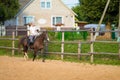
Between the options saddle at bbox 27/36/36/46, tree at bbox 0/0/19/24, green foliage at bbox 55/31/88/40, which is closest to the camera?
saddle at bbox 27/36/36/46

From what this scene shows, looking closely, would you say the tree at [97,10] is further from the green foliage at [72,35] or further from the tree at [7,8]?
the tree at [7,8]

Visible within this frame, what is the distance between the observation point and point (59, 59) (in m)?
21.7

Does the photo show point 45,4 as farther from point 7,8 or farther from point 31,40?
point 31,40

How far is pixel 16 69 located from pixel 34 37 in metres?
5.10

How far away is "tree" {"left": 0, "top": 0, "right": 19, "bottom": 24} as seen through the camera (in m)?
48.1

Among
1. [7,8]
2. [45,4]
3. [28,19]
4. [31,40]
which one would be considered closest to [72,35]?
[31,40]

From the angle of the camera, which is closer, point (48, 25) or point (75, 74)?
point (75, 74)

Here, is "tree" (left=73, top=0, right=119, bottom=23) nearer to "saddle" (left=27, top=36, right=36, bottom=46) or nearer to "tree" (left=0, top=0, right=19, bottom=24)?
"tree" (left=0, top=0, right=19, bottom=24)

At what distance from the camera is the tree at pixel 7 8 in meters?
48.1

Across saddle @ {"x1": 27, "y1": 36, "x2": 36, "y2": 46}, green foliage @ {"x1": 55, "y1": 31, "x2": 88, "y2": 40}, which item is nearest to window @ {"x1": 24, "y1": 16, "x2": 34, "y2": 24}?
green foliage @ {"x1": 55, "y1": 31, "x2": 88, "y2": 40}

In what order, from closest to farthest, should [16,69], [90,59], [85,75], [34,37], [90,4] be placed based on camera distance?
[85,75]
[16,69]
[90,59]
[34,37]
[90,4]

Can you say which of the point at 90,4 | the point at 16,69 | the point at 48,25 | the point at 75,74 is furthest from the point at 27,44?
the point at 48,25

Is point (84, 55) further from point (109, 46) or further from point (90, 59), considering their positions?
point (109, 46)

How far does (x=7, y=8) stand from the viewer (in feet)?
161
